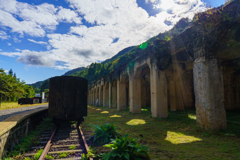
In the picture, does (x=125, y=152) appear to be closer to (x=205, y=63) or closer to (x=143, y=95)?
(x=205, y=63)

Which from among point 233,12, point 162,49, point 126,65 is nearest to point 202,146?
point 233,12

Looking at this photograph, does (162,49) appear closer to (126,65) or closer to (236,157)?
(126,65)

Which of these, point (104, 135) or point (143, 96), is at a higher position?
point (143, 96)

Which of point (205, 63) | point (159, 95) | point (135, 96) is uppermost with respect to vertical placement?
point (205, 63)

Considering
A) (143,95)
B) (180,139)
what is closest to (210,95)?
(180,139)

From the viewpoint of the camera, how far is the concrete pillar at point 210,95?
647cm

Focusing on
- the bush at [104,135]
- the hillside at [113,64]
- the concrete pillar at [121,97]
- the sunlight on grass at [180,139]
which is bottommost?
the sunlight on grass at [180,139]

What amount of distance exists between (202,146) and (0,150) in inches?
247

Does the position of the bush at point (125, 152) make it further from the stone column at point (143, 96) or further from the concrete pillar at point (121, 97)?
the stone column at point (143, 96)

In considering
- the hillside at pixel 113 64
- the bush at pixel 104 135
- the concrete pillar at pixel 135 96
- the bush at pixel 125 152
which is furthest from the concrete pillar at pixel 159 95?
the bush at pixel 125 152

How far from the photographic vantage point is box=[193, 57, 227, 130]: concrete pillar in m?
6.47

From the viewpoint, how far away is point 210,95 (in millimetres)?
6570

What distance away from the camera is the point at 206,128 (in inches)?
262

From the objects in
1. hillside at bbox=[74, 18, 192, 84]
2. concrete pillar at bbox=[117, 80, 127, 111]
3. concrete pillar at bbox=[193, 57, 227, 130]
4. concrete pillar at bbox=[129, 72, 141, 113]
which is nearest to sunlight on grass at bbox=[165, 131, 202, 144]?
concrete pillar at bbox=[193, 57, 227, 130]
